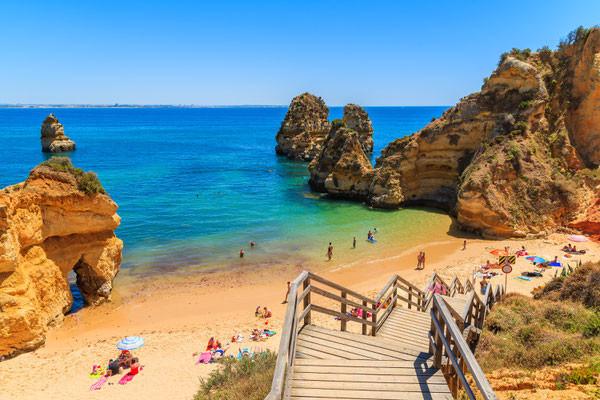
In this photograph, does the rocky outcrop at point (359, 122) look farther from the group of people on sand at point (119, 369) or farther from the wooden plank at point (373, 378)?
the wooden plank at point (373, 378)

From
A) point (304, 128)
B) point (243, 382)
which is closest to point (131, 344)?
point (243, 382)

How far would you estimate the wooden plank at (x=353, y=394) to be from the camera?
452 cm

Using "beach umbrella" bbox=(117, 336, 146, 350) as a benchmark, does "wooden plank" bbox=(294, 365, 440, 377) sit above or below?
above

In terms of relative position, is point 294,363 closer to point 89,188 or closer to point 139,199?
point 89,188

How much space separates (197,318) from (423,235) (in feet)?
65.2

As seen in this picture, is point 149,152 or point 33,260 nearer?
point 33,260

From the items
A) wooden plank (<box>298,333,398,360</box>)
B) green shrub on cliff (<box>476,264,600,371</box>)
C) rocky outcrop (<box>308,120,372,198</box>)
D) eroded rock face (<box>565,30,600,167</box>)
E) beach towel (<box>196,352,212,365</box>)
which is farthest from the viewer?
rocky outcrop (<box>308,120,372,198</box>)

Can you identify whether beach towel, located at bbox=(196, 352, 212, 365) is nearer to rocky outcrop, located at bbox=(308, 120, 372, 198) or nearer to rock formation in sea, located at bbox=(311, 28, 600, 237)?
rock formation in sea, located at bbox=(311, 28, 600, 237)

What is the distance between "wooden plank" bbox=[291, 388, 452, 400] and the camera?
4.52 m

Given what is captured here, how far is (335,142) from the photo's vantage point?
41969mm

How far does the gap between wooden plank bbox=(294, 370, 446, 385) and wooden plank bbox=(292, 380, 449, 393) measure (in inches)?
2.2

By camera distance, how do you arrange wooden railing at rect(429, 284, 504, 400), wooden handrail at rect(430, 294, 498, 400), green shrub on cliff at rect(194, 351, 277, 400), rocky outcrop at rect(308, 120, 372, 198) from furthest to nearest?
rocky outcrop at rect(308, 120, 372, 198) → green shrub on cliff at rect(194, 351, 277, 400) → wooden handrail at rect(430, 294, 498, 400) → wooden railing at rect(429, 284, 504, 400)

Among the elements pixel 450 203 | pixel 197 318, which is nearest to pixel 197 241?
pixel 197 318

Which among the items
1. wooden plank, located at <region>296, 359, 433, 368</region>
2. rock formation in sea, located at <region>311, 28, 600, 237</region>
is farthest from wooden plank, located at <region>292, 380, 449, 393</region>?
rock formation in sea, located at <region>311, 28, 600, 237</region>
